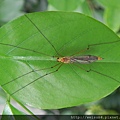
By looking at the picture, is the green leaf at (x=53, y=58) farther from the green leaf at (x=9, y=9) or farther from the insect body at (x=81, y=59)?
the green leaf at (x=9, y=9)

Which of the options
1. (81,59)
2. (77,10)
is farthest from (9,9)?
(81,59)

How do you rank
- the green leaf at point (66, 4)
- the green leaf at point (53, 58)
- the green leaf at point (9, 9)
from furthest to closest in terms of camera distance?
the green leaf at point (9, 9), the green leaf at point (66, 4), the green leaf at point (53, 58)

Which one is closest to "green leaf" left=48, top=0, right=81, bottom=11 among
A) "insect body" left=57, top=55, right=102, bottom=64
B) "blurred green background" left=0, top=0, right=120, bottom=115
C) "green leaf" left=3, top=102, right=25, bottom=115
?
"blurred green background" left=0, top=0, right=120, bottom=115

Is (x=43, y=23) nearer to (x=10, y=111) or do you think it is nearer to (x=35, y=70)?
(x=35, y=70)

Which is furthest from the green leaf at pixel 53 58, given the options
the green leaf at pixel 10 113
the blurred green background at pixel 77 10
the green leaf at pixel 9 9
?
the green leaf at pixel 9 9

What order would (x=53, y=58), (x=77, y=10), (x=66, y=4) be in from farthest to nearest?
1. (x=77, y=10)
2. (x=66, y=4)
3. (x=53, y=58)

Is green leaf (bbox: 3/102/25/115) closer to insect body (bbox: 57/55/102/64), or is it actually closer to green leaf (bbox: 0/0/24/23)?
insect body (bbox: 57/55/102/64)

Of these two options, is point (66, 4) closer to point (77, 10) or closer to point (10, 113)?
point (77, 10)
